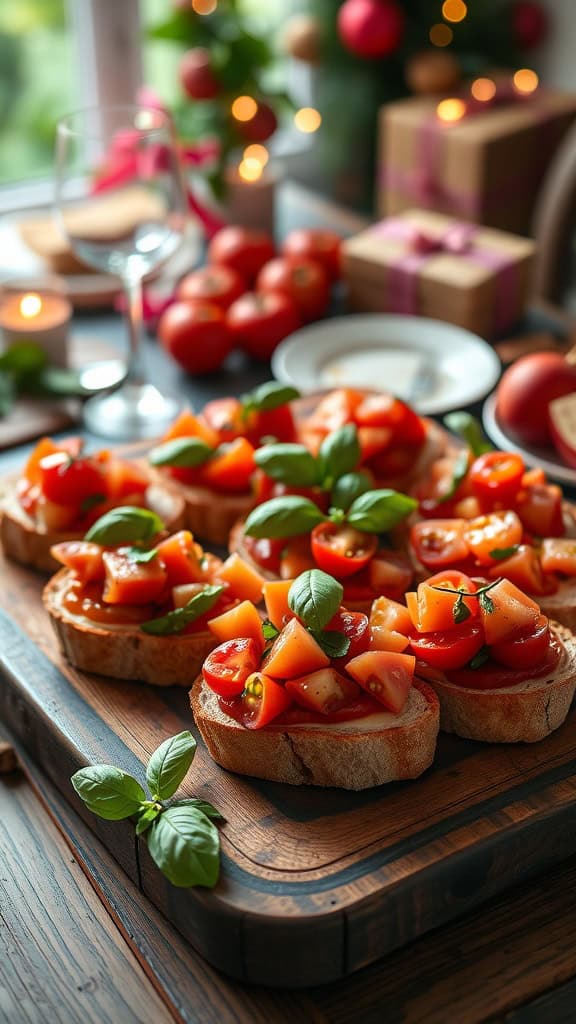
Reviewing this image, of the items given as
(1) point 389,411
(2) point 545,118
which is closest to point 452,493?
(1) point 389,411

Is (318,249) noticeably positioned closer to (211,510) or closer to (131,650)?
(211,510)

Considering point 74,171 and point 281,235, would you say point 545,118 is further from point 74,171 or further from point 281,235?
point 74,171

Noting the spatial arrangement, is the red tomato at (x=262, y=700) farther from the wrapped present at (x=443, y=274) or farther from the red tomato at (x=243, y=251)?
the red tomato at (x=243, y=251)

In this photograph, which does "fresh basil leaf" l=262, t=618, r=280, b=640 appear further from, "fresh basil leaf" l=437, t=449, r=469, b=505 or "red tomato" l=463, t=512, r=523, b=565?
"fresh basil leaf" l=437, t=449, r=469, b=505

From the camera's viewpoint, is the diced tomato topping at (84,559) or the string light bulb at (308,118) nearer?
the diced tomato topping at (84,559)

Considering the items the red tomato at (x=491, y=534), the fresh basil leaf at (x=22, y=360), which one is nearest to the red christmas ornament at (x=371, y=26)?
the fresh basil leaf at (x=22, y=360)

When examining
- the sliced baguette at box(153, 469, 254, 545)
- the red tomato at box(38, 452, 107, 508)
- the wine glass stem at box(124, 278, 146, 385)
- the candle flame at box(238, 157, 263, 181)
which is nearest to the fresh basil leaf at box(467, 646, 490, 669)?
the sliced baguette at box(153, 469, 254, 545)

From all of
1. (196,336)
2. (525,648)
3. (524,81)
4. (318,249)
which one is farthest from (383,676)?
(524,81)
